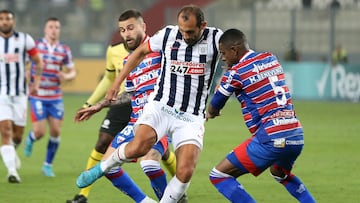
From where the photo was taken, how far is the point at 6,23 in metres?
14.4

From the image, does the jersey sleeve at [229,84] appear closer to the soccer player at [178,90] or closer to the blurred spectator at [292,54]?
the soccer player at [178,90]

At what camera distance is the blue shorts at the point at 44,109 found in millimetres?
16281

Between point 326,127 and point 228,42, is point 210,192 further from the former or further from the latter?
point 326,127

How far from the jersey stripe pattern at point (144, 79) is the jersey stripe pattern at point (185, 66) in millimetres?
800

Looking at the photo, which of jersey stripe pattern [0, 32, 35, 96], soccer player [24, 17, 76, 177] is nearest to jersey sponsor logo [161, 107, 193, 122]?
jersey stripe pattern [0, 32, 35, 96]

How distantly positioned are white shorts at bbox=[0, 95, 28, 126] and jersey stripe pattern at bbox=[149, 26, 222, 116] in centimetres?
467

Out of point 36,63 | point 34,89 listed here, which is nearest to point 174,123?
point 36,63

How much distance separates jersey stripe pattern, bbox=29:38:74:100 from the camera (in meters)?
16.5

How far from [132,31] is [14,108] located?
13.6 ft

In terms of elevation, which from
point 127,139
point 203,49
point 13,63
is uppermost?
point 203,49

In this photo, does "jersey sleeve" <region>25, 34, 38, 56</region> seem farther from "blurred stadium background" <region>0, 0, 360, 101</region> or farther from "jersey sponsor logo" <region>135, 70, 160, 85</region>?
"blurred stadium background" <region>0, 0, 360, 101</region>

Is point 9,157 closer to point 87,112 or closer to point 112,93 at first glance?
point 87,112

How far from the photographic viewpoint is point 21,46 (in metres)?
14.6

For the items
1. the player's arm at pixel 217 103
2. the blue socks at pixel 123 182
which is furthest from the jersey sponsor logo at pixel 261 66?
the blue socks at pixel 123 182
